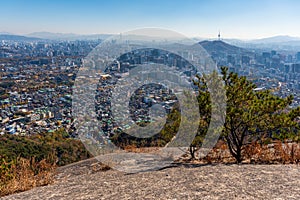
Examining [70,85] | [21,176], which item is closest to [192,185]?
[21,176]

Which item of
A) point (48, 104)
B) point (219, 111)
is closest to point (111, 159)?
point (219, 111)

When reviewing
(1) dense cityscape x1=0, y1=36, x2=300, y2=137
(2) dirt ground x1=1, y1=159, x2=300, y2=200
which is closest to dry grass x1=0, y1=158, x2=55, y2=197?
A: (2) dirt ground x1=1, y1=159, x2=300, y2=200

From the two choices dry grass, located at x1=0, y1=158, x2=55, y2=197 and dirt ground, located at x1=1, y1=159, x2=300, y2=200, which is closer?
dirt ground, located at x1=1, y1=159, x2=300, y2=200

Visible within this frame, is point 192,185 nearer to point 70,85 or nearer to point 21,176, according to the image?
point 21,176

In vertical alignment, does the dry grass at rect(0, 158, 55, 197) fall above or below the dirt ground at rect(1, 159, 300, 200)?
below

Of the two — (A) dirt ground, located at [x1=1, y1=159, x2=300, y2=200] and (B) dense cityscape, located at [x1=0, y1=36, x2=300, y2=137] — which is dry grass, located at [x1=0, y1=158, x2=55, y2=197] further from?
(B) dense cityscape, located at [x1=0, y1=36, x2=300, y2=137]

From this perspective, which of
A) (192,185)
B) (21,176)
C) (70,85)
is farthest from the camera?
(70,85)
